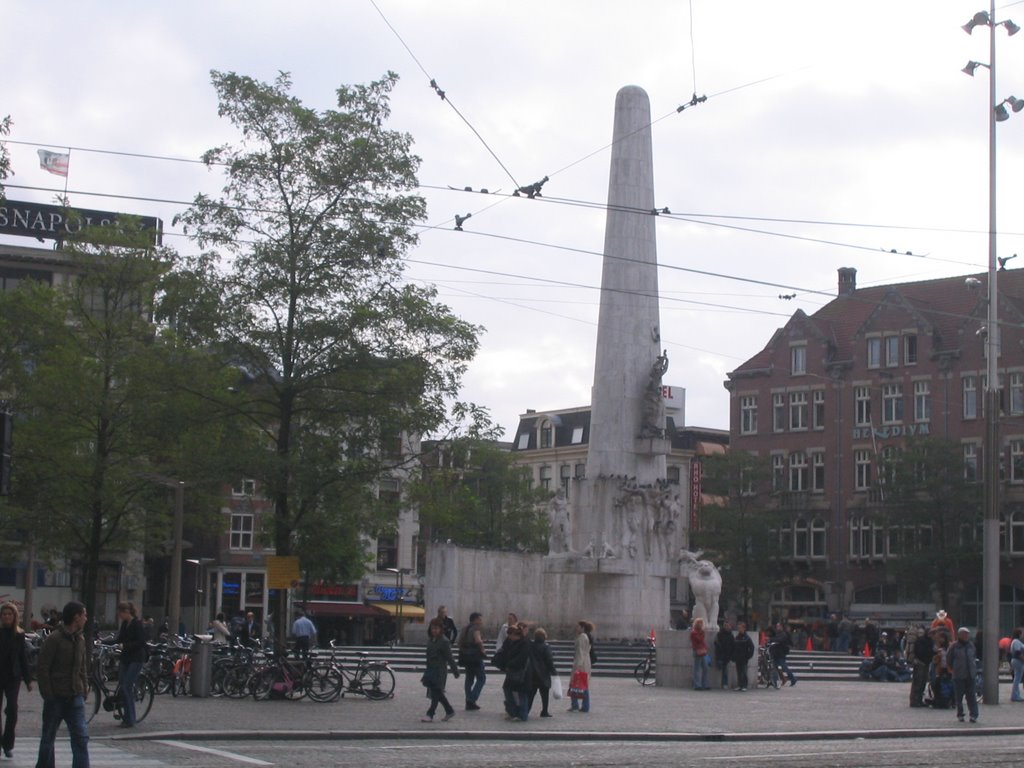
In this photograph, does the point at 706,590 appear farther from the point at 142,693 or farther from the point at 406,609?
the point at 406,609

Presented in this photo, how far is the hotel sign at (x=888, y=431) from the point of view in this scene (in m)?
69.4

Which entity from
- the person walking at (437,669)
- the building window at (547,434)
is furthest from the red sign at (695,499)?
the person walking at (437,669)

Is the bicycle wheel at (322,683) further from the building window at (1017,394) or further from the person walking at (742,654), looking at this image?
the building window at (1017,394)

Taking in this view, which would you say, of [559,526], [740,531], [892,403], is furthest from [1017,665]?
[892,403]

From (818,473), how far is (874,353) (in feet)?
19.5

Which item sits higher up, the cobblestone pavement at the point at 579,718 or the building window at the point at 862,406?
the building window at the point at 862,406

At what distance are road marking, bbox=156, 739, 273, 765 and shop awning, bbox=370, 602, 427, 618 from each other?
53843 mm

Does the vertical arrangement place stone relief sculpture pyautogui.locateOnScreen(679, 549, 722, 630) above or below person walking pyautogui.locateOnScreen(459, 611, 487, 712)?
above

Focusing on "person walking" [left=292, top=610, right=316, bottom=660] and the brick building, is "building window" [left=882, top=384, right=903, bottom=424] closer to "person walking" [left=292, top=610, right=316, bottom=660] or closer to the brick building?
the brick building

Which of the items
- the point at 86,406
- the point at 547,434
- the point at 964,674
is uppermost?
the point at 547,434

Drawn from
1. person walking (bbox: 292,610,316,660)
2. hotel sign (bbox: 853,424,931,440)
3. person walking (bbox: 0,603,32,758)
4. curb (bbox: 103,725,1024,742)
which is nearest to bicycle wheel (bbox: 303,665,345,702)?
person walking (bbox: 292,610,316,660)

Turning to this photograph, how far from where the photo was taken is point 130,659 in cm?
1975

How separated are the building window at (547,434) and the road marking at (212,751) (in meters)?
74.2

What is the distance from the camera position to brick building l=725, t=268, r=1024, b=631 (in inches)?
2638
